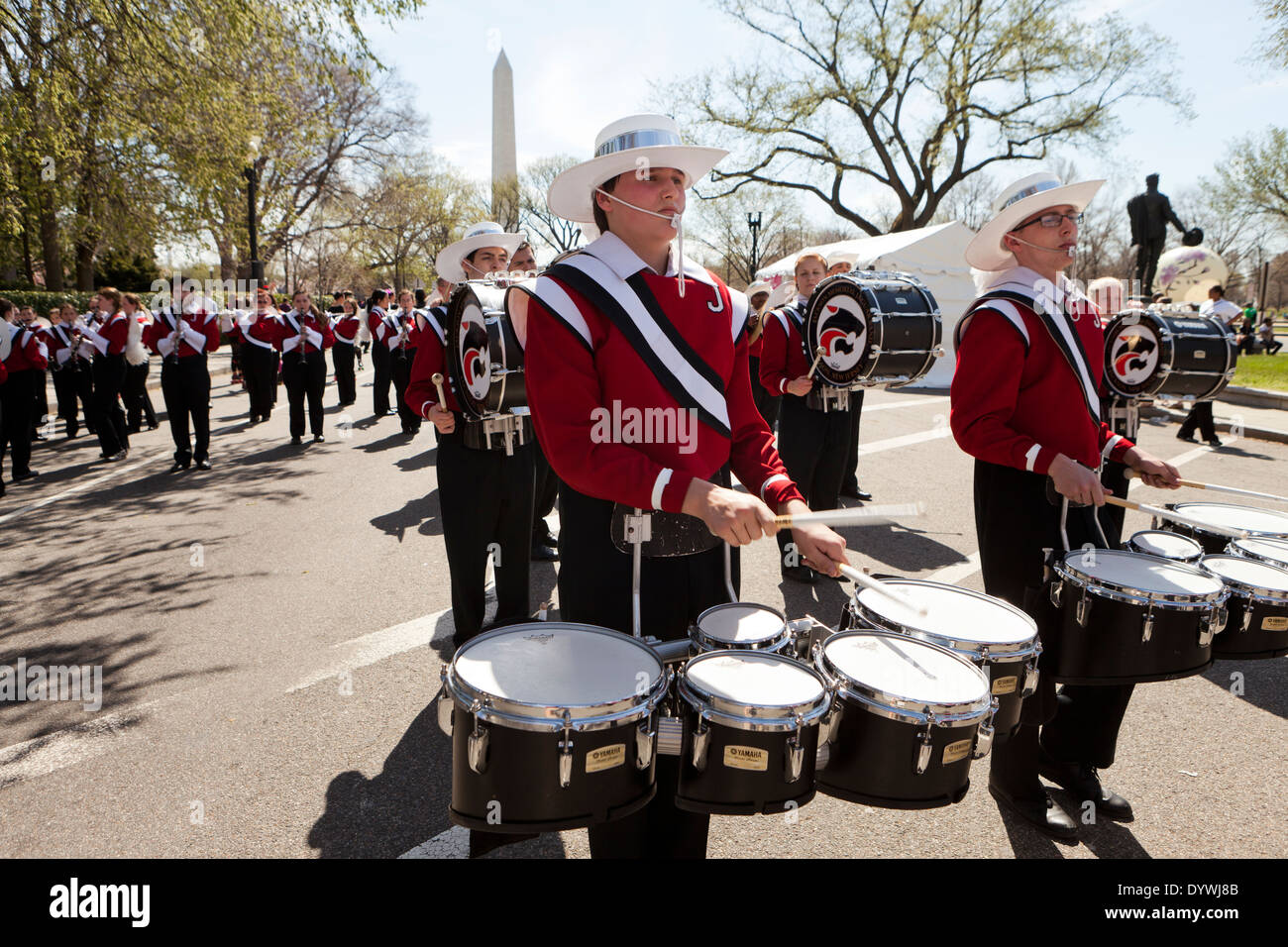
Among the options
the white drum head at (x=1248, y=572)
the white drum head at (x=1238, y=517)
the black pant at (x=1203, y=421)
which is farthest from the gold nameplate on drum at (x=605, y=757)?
the black pant at (x=1203, y=421)

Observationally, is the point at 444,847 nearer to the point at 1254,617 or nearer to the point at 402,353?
the point at 1254,617

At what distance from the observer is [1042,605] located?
9.51ft

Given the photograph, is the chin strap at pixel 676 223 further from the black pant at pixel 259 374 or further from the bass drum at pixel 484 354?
the black pant at pixel 259 374

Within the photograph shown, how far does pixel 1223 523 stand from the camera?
3.54 meters

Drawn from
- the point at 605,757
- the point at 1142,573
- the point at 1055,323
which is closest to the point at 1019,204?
the point at 1055,323

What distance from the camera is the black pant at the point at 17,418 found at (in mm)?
9492

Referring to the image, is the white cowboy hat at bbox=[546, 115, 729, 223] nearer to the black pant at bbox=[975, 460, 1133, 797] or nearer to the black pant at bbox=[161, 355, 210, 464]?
the black pant at bbox=[975, 460, 1133, 797]

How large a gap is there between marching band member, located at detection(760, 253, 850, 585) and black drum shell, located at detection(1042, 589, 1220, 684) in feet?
10.9

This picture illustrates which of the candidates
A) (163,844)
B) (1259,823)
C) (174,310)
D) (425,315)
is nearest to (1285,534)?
(1259,823)

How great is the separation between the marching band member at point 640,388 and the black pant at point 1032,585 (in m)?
1.32

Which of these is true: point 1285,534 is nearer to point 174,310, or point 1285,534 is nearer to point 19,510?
point 19,510

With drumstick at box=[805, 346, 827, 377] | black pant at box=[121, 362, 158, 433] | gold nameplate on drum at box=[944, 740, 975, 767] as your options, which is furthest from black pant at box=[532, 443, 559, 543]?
black pant at box=[121, 362, 158, 433]


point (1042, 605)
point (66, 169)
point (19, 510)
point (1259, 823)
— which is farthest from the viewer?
point (66, 169)
